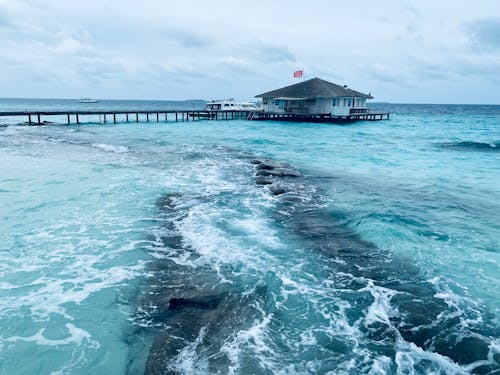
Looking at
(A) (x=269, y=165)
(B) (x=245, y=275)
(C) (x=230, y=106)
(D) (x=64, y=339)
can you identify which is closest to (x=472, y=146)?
(A) (x=269, y=165)

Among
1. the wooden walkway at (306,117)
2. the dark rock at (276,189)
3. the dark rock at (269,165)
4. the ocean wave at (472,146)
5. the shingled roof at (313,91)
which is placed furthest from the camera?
the wooden walkway at (306,117)

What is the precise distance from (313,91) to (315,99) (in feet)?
3.80

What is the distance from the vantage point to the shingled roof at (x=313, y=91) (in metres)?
45.2

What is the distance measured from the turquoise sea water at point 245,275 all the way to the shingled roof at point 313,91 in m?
30.4

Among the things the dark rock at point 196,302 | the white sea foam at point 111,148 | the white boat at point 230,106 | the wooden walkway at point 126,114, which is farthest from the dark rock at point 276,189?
the white boat at point 230,106

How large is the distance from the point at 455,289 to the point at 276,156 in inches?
673

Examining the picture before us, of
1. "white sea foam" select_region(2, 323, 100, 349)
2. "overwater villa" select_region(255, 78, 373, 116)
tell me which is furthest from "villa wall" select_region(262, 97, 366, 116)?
"white sea foam" select_region(2, 323, 100, 349)

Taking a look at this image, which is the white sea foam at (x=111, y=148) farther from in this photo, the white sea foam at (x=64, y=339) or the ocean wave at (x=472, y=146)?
the ocean wave at (x=472, y=146)

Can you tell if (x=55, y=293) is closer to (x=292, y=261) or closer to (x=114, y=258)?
(x=114, y=258)

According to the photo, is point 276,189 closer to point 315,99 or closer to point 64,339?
point 64,339

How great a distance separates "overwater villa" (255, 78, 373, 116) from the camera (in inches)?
1807

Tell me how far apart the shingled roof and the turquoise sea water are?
30.4m

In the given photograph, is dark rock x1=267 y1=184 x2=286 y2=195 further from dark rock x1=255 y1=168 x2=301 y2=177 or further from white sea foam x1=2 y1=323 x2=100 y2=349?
white sea foam x1=2 y1=323 x2=100 y2=349

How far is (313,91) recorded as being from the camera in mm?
46281
